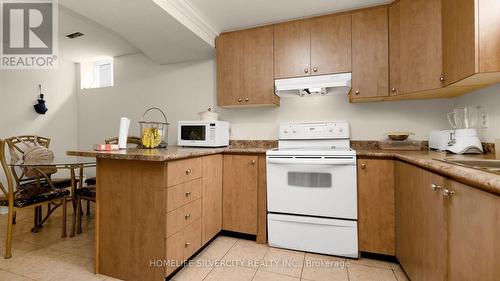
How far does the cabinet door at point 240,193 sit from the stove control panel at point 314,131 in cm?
59

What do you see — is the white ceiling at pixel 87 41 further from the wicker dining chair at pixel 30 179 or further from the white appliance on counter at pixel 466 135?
the white appliance on counter at pixel 466 135

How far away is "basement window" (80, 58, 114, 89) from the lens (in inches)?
159

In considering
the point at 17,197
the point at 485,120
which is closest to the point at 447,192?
the point at 485,120

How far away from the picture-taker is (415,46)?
1.92 metres

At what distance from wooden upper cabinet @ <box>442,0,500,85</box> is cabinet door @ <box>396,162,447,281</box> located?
68cm

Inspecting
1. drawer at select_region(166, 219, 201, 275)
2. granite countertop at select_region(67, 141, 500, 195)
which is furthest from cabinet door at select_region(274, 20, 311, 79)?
drawer at select_region(166, 219, 201, 275)


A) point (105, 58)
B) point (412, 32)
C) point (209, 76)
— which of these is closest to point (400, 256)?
point (412, 32)

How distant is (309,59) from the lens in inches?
93.1

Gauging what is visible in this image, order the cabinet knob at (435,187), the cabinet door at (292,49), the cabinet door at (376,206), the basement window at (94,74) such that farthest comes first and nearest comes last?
1. the basement window at (94,74)
2. the cabinet door at (292,49)
3. the cabinet door at (376,206)
4. the cabinet knob at (435,187)

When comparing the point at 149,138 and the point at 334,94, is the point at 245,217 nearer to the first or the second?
the point at 149,138

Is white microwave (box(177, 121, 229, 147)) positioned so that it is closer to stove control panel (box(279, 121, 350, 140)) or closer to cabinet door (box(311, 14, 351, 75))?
stove control panel (box(279, 121, 350, 140))

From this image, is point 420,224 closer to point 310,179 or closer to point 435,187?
point 435,187

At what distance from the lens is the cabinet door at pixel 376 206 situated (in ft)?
6.23

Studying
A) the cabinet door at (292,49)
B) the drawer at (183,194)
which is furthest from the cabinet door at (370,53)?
the drawer at (183,194)
